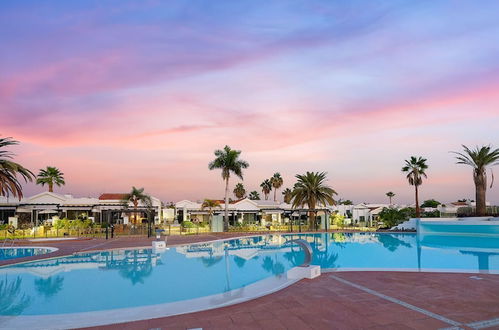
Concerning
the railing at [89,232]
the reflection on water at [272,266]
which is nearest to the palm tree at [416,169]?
the railing at [89,232]

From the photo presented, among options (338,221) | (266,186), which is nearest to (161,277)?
(338,221)

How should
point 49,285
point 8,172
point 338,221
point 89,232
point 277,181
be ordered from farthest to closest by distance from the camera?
point 277,181, point 338,221, point 89,232, point 8,172, point 49,285

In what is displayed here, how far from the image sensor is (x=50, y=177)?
54312mm

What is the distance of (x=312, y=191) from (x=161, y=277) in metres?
27.7

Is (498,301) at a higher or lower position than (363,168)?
lower

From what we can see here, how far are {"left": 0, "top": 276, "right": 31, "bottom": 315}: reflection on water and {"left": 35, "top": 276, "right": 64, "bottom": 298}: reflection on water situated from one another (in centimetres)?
44

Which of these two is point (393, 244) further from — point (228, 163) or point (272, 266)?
point (228, 163)

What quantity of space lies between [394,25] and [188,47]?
9.07 meters

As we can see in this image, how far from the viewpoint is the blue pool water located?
9203 millimetres

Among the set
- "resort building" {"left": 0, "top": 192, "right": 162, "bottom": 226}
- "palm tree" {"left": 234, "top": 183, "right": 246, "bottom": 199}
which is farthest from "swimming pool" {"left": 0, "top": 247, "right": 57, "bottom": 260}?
"palm tree" {"left": 234, "top": 183, "right": 246, "bottom": 199}

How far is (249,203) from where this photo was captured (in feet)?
133

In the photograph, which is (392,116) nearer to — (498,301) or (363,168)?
(363,168)

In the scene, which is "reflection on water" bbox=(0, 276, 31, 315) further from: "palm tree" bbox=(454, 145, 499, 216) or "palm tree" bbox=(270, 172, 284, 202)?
"palm tree" bbox=(270, 172, 284, 202)

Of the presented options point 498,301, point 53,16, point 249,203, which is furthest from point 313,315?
point 249,203
